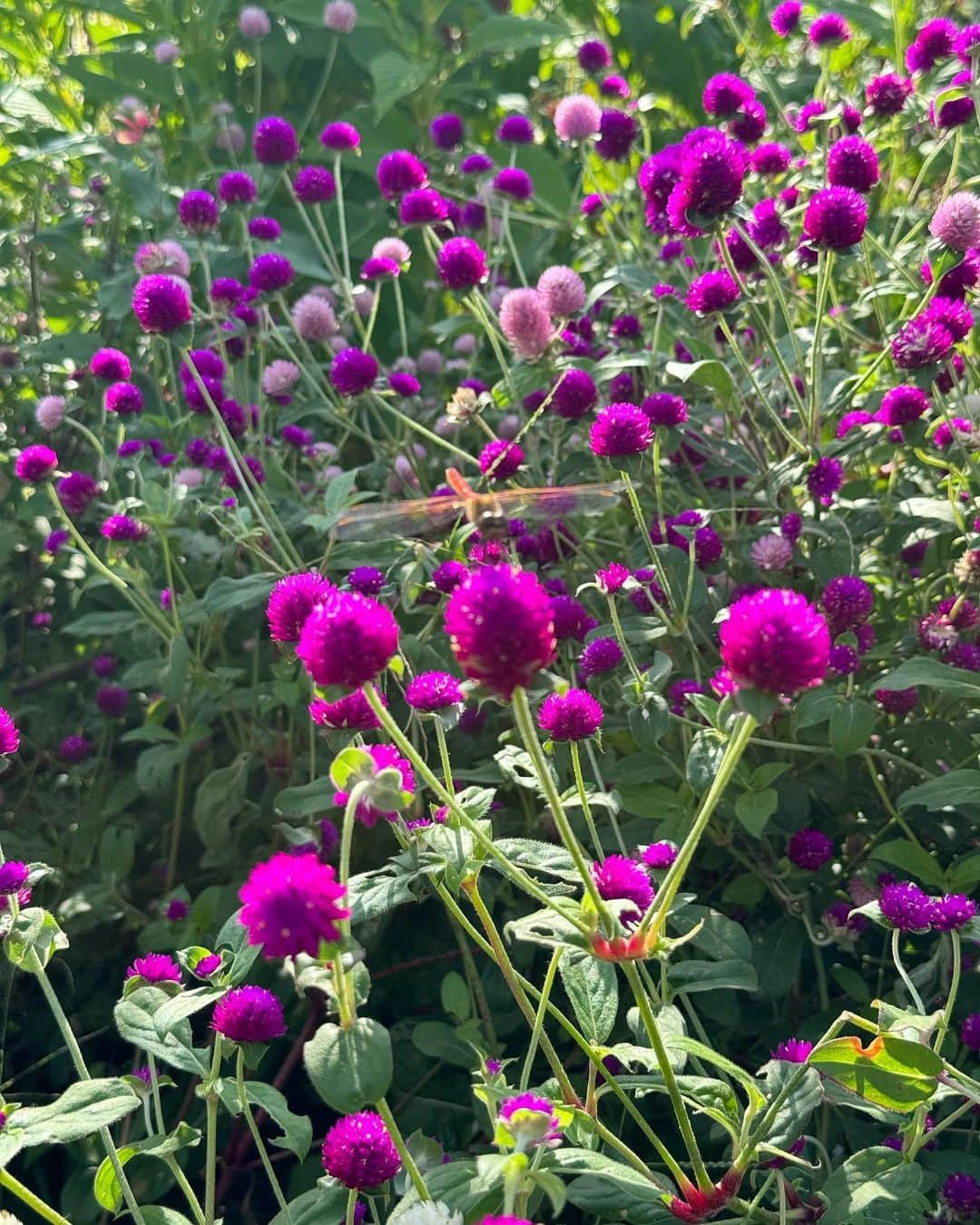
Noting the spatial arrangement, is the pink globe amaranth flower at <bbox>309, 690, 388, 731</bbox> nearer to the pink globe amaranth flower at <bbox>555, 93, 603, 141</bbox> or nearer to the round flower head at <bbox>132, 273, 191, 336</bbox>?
the round flower head at <bbox>132, 273, 191, 336</bbox>

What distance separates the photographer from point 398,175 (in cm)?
218

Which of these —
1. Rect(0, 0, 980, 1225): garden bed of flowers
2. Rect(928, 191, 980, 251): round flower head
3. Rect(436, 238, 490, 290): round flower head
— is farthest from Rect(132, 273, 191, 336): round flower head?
Rect(928, 191, 980, 251): round flower head

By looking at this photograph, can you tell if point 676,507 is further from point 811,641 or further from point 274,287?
point 811,641

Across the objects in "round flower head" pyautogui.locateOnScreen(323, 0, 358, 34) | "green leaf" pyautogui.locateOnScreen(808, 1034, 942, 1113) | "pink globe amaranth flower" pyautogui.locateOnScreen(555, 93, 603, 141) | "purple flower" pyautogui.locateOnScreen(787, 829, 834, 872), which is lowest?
"purple flower" pyautogui.locateOnScreen(787, 829, 834, 872)

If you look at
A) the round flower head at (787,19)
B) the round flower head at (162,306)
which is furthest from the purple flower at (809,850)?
the round flower head at (787,19)

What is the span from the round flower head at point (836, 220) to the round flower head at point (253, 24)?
189cm

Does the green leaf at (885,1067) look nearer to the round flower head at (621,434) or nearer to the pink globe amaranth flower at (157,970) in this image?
the pink globe amaranth flower at (157,970)

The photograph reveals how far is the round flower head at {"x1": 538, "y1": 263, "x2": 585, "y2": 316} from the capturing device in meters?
1.93

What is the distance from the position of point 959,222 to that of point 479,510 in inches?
27.3

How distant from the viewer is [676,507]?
1.99m

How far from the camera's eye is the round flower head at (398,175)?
2170 mm

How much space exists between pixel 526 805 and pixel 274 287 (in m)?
0.96

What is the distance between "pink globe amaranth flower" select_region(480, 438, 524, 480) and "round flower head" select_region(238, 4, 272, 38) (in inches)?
69.9

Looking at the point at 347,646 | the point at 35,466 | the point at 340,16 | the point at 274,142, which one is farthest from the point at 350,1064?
the point at 340,16
